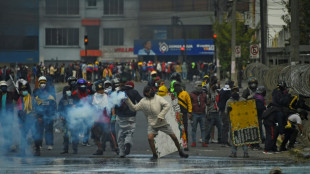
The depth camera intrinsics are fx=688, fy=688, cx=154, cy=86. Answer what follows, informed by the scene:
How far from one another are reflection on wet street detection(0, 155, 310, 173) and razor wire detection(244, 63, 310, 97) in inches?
143

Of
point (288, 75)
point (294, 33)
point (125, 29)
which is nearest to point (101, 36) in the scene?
point (125, 29)

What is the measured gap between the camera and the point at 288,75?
804 inches

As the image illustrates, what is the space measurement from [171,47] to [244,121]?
55.8 meters

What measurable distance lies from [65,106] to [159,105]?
272cm

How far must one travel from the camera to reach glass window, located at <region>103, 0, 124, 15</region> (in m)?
57.7

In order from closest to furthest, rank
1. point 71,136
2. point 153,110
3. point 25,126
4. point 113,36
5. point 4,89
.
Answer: point 153,110 → point 71,136 → point 25,126 → point 4,89 → point 113,36

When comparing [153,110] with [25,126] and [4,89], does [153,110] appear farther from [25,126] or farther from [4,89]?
[4,89]

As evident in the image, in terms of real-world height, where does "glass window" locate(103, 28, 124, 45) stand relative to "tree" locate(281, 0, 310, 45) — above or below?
above

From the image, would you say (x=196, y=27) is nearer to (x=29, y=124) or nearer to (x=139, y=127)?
(x=139, y=127)

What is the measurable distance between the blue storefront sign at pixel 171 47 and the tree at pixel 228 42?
1032 inches

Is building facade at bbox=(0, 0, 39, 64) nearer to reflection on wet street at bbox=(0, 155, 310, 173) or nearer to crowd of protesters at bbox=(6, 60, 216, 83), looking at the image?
Answer: reflection on wet street at bbox=(0, 155, 310, 173)

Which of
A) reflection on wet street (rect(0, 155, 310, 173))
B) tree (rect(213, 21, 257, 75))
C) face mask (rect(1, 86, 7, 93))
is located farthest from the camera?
tree (rect(213, 21, 257, 75))

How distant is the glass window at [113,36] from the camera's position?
73.8 metres

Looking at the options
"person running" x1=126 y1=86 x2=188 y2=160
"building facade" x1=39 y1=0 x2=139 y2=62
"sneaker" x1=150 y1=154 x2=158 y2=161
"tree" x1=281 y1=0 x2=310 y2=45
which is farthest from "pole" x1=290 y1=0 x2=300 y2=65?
"building facade" x1=39 y1=0 x2=139 y2=62
